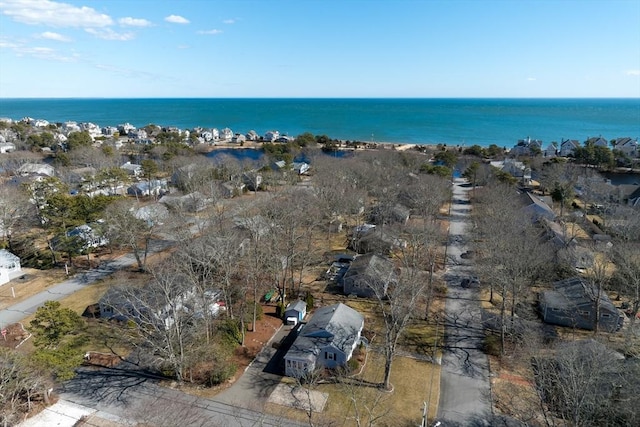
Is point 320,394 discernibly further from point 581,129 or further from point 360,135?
point 581,129

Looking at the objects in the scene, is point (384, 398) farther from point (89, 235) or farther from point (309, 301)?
point (89, 235)

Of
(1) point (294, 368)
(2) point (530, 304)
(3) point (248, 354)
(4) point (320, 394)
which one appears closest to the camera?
(4) point (320, 394)

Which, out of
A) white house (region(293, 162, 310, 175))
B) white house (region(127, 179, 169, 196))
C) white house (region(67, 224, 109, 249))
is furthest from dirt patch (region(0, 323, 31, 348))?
white house (region(293, 162, 310, 175))

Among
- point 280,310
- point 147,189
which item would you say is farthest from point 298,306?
point 147,189

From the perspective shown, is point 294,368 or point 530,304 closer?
point 294,368

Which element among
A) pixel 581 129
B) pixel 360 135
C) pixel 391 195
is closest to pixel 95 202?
pixel 391 195
